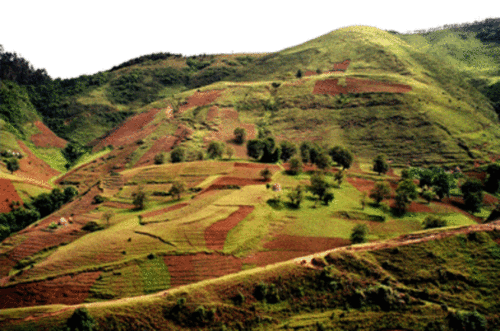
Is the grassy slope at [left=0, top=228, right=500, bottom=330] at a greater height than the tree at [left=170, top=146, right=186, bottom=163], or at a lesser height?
lesser

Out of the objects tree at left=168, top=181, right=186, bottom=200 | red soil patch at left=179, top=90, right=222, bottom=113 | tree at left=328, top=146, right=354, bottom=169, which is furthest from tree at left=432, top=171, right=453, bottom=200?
red soil patch at left=179, top=90, right=222, bottom=113

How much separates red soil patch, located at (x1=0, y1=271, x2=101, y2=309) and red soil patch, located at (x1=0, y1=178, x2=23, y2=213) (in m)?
41.2

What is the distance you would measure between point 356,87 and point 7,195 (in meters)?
127

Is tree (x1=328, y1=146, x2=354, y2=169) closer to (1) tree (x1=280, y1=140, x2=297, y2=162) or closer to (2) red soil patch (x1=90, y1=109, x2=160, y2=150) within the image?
A: (1) tree (x1=280, y1=140, x2=297, y2=162)

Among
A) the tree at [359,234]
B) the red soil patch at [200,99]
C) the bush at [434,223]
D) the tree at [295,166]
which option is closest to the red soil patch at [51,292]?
the tree at [359,234]

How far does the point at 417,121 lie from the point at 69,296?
363 ft

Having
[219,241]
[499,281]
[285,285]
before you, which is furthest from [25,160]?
[499,281]

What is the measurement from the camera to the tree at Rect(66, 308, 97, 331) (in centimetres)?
3109

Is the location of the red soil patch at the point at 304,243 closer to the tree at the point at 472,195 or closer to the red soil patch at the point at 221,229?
the red soil patch at the point at 221,229

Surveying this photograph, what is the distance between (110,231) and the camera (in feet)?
179

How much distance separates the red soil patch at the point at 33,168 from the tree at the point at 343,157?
92.8 meters

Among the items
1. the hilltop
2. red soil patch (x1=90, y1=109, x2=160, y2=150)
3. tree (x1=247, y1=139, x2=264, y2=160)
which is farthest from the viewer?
red soil patch (x1=90, y1=109, x2=160, y2=150)

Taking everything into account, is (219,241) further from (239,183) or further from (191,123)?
(191,123)

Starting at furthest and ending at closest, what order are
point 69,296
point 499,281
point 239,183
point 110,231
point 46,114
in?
point 46,114
point 239,183
point 110,231
point 69,296
point 499,281
